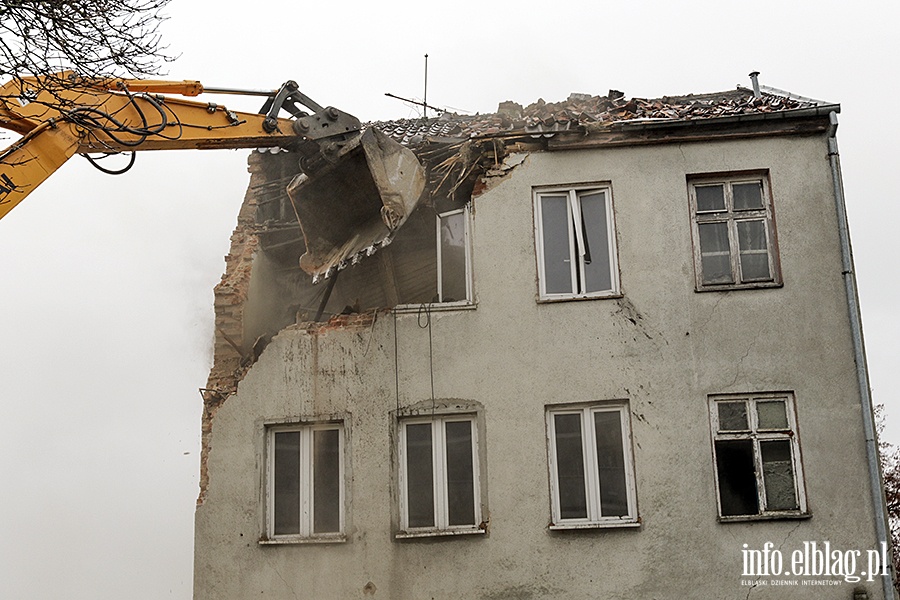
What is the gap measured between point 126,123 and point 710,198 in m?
6.60

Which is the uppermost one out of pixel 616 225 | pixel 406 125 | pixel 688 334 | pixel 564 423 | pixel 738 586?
pixel 406 125

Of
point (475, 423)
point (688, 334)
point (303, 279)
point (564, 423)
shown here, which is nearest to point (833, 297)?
point (688, 334)

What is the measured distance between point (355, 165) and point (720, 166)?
4258 millimetres

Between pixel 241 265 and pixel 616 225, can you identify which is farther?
pixel 241 265

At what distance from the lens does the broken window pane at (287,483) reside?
12469mm

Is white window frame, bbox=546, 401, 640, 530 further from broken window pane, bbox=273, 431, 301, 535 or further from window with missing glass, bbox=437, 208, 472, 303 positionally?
broken window pane, bbox=273, 431, 301, 535

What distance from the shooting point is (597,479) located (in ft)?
39.2

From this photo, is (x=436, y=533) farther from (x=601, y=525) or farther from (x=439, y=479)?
(x=601, y=525)

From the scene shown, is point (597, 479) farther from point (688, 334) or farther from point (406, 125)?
point (406, 125)

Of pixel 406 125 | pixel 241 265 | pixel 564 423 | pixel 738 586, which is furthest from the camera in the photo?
pixel 406 125

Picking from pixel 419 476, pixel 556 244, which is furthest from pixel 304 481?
pixel 556 244

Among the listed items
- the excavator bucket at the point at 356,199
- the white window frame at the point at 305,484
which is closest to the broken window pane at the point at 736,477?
the white window frame at the point at 305,484

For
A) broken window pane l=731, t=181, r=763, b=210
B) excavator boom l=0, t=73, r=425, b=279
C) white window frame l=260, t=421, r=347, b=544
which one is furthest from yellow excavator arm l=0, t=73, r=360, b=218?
broken window pane l=731, t=181, r=763, b=210

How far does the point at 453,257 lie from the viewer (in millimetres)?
13242
